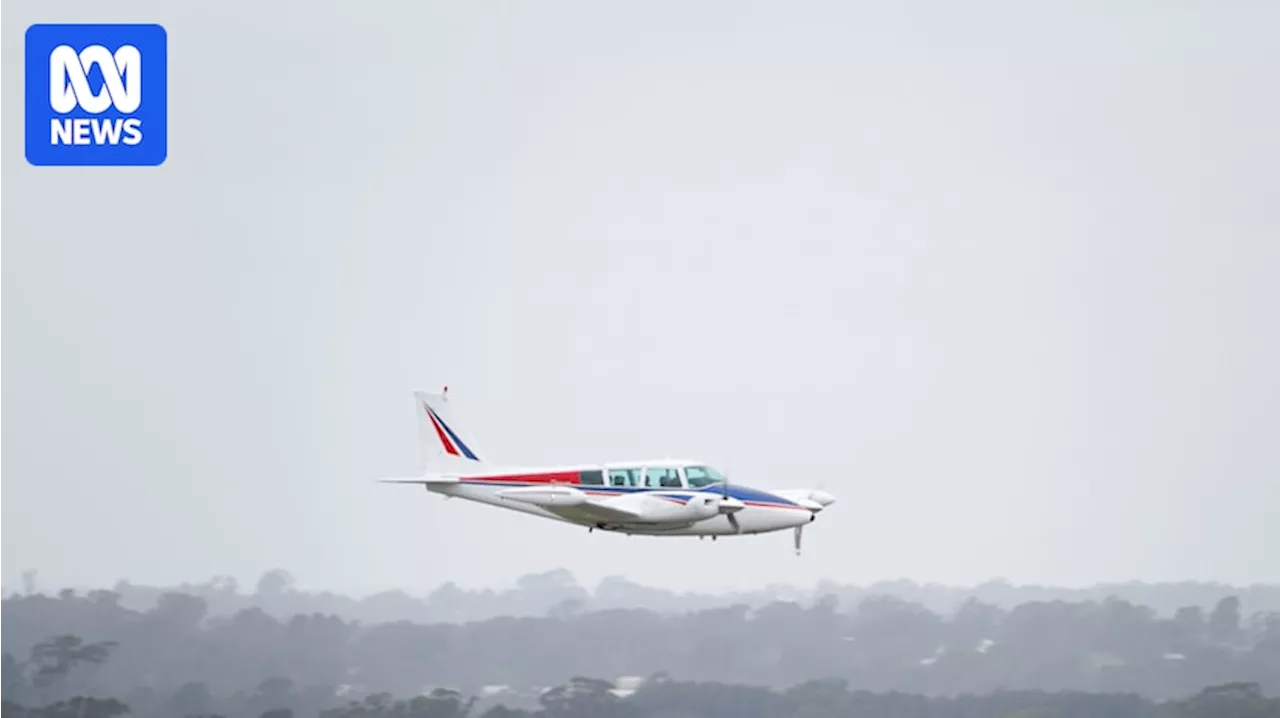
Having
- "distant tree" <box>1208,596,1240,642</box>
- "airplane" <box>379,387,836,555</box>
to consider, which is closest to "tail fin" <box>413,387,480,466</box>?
"airplane" <box>379,387,836,555</box>

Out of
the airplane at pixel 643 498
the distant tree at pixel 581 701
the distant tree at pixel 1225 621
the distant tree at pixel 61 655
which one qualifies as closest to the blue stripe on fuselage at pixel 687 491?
the airplane at pixel 643 498

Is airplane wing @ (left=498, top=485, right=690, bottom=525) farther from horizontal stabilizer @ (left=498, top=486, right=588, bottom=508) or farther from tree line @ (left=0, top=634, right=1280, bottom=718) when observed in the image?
tree line @ (left=0, top=634, right=1280, bottom=718)

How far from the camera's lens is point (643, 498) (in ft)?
185

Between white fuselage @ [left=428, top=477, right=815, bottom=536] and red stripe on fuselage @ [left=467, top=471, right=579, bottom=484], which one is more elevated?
red stripe on fuselage @ [left=467, top=471, right=579, bottom=484]

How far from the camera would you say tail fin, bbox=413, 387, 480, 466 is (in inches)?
2371

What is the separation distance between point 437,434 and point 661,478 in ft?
25.0

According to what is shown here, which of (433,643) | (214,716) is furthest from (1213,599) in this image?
(214,716)

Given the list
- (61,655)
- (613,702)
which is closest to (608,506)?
(613,702)

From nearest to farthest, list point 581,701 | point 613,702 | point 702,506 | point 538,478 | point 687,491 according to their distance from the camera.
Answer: point 702,506 < point 687,491 < point 538,478 < point 581,701 < point 613,702

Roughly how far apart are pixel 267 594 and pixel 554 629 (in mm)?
16284

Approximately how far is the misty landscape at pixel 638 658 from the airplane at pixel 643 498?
45.2 meters

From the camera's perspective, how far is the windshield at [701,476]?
56.8m

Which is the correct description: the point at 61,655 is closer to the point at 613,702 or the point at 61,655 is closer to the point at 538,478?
the point at 613,702

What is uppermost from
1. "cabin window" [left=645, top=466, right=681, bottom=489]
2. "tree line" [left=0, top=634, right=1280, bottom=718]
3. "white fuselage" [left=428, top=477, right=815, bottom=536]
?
"cabin window" [left=645, top=466, right=681, bottom=489]
